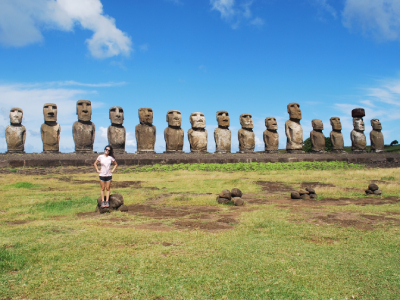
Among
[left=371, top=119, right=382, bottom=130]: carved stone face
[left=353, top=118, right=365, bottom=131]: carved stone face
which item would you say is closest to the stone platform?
[left=353, top=118, right=365, bottom=131]: carved stone face

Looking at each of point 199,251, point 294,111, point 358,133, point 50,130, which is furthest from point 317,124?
point 199,251

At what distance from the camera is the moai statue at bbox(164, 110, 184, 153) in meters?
21.3

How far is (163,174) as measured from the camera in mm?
14734

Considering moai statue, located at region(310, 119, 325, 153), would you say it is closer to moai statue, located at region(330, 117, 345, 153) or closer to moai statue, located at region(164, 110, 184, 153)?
moai statue, located at region(330, 117, 345, 153)

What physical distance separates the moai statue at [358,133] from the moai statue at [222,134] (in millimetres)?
11574

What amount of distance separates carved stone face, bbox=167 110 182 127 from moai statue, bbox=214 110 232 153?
9.08 ft

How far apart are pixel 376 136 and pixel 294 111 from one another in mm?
8828

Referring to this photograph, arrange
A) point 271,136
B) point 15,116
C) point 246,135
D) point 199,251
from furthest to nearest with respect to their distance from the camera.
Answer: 1. point 271,136
2. point 246,135
3. point 15,116
4. point 199,251

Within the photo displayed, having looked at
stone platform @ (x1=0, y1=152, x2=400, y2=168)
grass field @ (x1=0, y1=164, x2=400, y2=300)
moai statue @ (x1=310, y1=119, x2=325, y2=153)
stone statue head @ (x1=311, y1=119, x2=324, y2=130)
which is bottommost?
grass field @ (x1=0, y1=164, x2=400, y2=300)

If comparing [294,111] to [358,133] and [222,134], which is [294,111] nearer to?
[222,134]

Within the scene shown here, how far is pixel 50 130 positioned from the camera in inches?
760

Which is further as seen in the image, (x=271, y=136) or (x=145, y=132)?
(x=271, y=136)

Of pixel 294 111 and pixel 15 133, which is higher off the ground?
pixel 294 111

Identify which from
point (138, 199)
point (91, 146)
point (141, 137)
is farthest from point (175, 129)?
→ point (138, 199)
